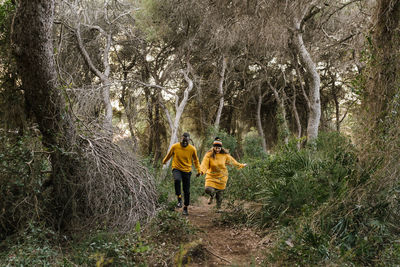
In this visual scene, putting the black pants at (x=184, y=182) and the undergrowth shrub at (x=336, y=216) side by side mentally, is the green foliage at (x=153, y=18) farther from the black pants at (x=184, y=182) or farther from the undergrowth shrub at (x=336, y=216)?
the undergrowth shrub at (x=336, y=216)

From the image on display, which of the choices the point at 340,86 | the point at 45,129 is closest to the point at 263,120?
the point at 340,86

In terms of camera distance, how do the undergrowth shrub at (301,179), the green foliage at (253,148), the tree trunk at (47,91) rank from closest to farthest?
the tree trunk at (47,91) < the undergrowth shrub at (301,179) < the green foliage at (253,148)

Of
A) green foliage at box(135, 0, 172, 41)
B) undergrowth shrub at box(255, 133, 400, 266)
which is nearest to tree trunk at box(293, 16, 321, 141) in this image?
undergrowth shrub at box(255, 133, 400, 266)

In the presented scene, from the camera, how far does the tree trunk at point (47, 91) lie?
4637 mm

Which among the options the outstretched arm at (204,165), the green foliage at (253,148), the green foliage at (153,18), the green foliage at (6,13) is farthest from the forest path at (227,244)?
the green foliage at (253,148)

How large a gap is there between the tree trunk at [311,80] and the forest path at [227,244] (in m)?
5.45

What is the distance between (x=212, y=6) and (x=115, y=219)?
7.79 meters

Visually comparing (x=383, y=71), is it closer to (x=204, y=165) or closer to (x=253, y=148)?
(x=204, y=165)

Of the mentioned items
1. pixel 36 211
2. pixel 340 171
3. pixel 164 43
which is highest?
pixel 164 43

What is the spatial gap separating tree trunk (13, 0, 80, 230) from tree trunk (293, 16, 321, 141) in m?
8.17

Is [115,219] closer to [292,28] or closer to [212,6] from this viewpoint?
[212,6]

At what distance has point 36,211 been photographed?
5.20 meters

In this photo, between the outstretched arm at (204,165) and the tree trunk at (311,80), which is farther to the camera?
the tree trunk at (311,80)

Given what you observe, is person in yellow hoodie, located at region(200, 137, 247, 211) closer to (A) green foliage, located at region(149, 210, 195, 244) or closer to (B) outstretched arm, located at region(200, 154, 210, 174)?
(B) outstretched arm, located at region(200, 154, 210, 174)
